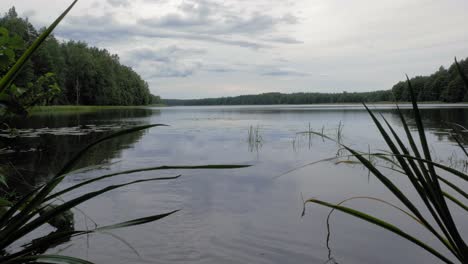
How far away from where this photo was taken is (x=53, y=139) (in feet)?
51.9

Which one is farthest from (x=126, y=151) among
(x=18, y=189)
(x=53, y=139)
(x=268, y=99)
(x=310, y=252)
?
(x=268, y=99)

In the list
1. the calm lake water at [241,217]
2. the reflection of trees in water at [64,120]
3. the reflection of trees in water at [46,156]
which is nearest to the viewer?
the calm lake water at [241,217]

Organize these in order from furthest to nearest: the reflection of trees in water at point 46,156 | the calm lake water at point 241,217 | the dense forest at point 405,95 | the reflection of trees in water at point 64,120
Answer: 1. the dense forest at point 405,95
2. the reflection of trees in water at point 64,120
3. the reflection of trees in water at point 46,156
4. the calm lake water at point 241,217

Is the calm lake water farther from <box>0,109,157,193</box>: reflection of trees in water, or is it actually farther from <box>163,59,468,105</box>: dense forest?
<box>163,59,468,105</box>: dense forest

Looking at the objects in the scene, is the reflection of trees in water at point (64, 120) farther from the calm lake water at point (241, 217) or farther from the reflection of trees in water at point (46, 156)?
the calm lake water at point (241, 217)

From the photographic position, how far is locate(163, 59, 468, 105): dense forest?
282 feet

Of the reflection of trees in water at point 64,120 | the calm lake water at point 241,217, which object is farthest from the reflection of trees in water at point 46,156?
the reflection of trees in water at point 64,120

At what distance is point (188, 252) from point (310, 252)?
1.47 m

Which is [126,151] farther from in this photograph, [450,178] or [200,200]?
[450,178]

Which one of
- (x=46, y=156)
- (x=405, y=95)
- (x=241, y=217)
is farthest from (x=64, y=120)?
(x=405, y=95)

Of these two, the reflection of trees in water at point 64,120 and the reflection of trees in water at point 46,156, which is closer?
the reflection of trees in water at point 46,156

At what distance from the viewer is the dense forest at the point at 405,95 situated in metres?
86.0

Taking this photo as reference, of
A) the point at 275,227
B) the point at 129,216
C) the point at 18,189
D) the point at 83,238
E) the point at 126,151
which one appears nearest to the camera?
the point at 83,238

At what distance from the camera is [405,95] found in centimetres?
9531
